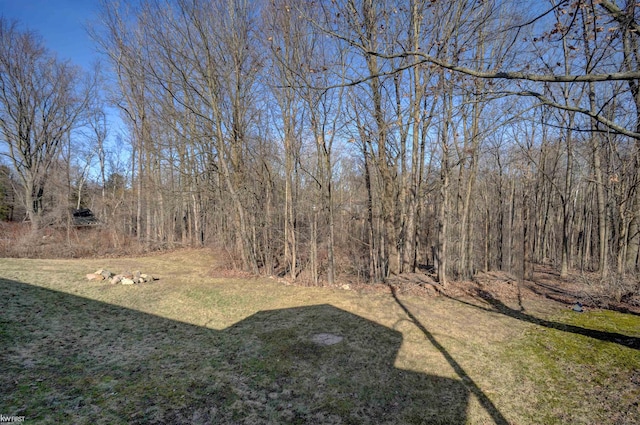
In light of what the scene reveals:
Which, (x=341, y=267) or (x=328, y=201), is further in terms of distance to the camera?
(x=341, y=267)

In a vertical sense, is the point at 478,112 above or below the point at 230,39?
below

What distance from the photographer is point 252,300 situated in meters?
6.86

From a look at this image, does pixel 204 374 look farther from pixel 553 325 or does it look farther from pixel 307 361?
pixel 553 325

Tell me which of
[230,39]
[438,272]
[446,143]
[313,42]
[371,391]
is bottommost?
[371,391]

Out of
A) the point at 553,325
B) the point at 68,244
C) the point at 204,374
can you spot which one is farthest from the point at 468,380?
the point at 68,244

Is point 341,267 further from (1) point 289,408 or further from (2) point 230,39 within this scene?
(2) point 230,39

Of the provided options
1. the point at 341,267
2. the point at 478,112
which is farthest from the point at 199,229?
the point at 478,112

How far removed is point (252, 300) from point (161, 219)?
12.6 meters

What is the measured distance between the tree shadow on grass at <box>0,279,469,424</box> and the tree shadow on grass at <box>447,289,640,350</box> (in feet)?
8.76

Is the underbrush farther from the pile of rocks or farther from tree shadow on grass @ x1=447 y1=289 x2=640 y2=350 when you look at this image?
tree shadow on grass @ x1=447 y1=289 x2=640 y2=350

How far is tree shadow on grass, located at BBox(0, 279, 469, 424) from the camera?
2.92 meters

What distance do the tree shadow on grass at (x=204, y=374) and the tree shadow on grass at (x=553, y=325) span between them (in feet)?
8.76

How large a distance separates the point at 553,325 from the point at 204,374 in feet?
19.1

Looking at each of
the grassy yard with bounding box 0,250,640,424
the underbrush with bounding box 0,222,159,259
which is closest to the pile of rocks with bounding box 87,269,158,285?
the grassy yard with bounding box 0,250,640,424
